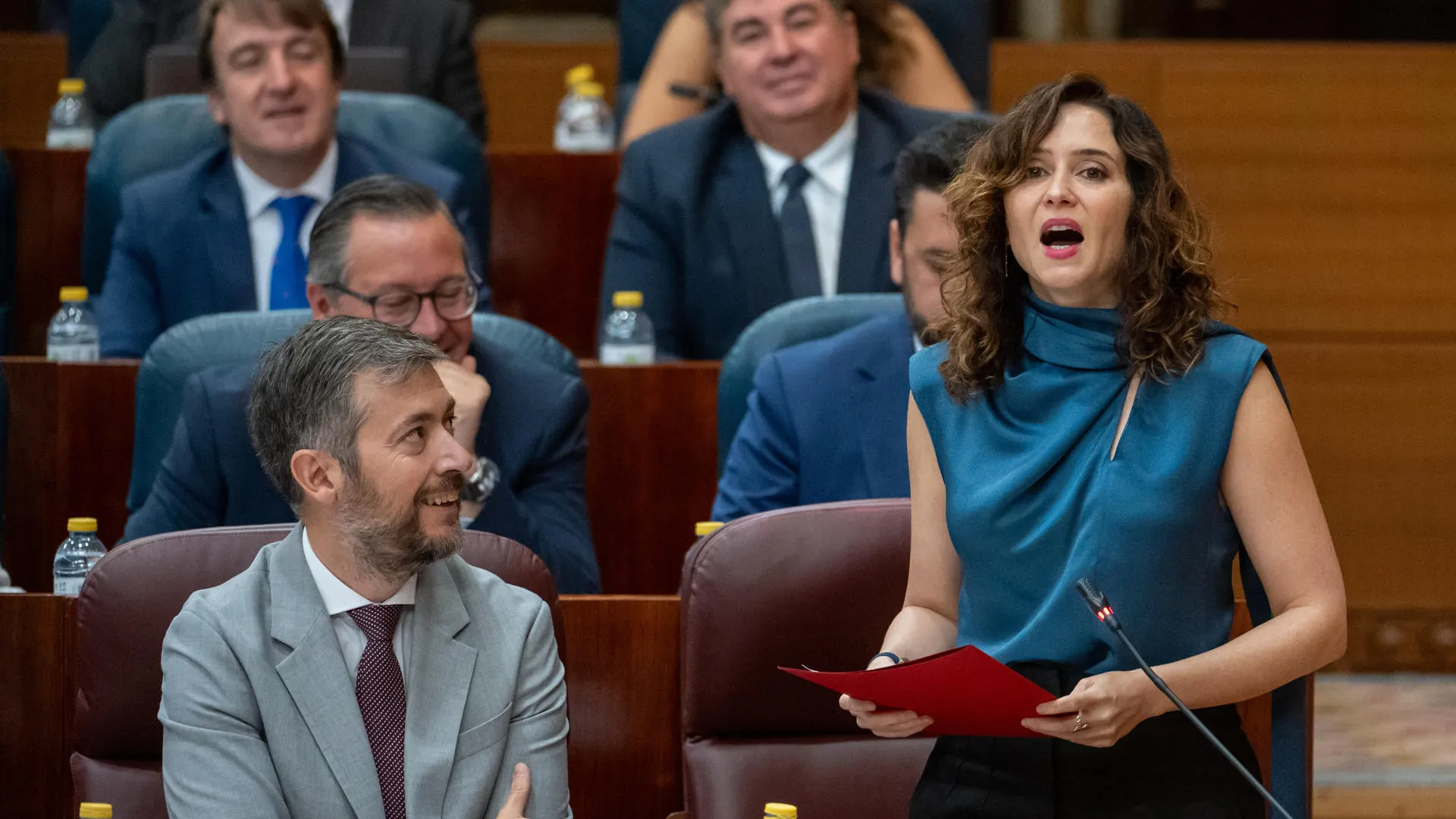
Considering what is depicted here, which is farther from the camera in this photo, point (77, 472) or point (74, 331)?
point (74, 331)

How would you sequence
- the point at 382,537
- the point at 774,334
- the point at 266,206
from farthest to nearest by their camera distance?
the point at 266,206
the point at 774,334
the point at 382,537

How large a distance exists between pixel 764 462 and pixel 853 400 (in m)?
0.12

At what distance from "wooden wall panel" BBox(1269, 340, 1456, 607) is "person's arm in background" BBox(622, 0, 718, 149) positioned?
1121mm

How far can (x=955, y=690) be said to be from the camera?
3.79 feet

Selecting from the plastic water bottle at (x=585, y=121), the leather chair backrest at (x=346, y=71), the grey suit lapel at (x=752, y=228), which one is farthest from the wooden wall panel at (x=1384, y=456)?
the leather chair backrest at (x=346, y=71)

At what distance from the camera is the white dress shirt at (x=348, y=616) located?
138 cm

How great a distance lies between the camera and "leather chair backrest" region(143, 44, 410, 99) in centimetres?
316

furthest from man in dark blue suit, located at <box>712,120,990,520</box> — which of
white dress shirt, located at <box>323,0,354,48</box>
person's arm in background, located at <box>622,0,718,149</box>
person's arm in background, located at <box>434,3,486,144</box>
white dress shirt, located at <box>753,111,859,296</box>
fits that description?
white dress shirt, located at <box>323,0,354,48</box>

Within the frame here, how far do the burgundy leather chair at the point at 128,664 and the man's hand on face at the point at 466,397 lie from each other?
48cm

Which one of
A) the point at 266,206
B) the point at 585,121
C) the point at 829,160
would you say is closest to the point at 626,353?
the point at 829,160

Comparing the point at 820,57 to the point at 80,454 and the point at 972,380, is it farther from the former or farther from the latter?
the point at 972,380

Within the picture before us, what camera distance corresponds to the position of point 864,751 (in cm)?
155

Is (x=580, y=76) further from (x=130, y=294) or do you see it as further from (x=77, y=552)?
(x=77, y=552)

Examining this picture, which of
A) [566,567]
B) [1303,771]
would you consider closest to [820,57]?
[566,567]
